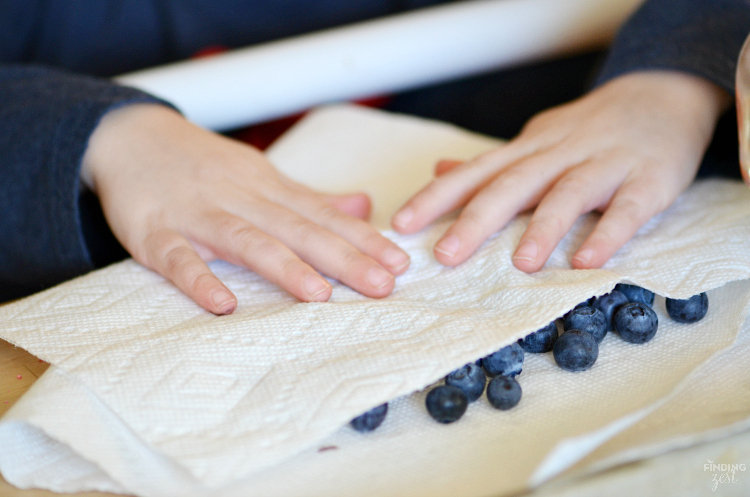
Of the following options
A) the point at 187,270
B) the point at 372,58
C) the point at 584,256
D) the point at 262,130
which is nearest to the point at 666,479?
the point at 584,256

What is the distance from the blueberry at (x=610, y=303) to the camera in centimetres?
54

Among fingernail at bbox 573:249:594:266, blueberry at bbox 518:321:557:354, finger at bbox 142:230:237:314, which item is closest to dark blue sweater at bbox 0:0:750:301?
finger at bbox 142:230:237:314

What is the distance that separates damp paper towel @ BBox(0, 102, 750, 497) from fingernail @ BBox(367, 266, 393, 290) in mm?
18

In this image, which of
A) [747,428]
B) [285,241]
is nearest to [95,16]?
[285,241]

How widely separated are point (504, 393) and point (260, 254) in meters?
0.27

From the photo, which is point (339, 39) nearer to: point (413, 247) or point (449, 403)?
point (413, 247)

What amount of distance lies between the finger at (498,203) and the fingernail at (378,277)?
0.06 meters

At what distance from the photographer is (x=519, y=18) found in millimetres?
1011

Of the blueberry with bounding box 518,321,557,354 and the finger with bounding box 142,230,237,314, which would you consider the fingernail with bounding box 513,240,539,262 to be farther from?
the finger with bounding box 142,230,237,314

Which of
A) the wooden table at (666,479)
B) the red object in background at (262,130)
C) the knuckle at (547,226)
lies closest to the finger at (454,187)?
the knuckle at (547,226)

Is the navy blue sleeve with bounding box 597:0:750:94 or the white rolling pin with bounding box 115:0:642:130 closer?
the navy blue sleeve with bounding box 597:0:750:94

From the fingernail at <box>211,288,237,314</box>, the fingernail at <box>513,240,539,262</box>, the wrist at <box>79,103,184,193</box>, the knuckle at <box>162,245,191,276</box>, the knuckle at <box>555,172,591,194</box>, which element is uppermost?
the wrist at <box>79,103,184,193</box>

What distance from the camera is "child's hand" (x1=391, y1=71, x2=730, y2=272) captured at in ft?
1.94

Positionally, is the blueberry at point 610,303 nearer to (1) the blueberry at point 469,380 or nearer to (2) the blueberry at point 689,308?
(2) the blueberry at point 689,308
